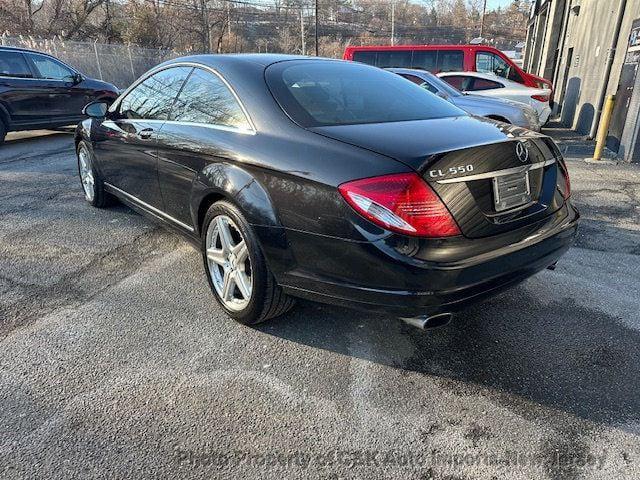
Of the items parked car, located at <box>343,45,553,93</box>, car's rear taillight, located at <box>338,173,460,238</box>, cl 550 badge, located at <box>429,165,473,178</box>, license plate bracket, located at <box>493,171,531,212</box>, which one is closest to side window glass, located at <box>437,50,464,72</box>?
parked car, located at <box>343,45,553,93</box>

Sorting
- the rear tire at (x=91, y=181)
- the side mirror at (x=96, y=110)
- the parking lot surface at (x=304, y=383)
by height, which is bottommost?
the parking lot surface at (x=304, y=383)

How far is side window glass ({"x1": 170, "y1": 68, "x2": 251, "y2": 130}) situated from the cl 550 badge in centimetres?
115

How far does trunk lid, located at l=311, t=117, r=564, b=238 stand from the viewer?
7.13ft

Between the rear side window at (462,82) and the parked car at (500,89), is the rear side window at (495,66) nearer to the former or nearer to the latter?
the parked car at (500,89)

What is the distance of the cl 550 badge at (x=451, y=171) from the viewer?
2.13 m

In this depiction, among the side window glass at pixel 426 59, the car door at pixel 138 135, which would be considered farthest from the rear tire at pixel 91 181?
the side window glass at pixel 426 59

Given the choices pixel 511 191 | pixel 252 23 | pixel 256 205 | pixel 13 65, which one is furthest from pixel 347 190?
pixel 252 23

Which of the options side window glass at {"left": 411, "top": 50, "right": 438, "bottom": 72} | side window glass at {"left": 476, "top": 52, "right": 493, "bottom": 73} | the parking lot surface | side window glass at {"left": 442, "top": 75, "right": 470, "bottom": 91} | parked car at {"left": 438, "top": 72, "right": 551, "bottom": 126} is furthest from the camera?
side window glass at {"left": 411, "top": 50, "right": 438, "bottom": 72}

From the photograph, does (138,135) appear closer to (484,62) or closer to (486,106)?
(486,106)

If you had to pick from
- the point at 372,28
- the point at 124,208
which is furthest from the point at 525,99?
the point at 372,28

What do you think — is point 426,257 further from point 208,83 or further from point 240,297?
point 208,83

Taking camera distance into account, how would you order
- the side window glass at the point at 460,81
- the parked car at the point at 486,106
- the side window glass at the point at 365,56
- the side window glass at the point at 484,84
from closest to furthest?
1. the parked car at the point at 486,106
2. the side window glass at the point at 484,84
3. the side window glass at the point at 460,81
4. the side window glass at the point at 365,56

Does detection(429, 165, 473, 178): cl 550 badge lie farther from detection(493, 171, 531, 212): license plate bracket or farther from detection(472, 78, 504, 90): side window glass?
detection(472, 78, 504, 90): side window glass

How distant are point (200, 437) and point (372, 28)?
251ft
